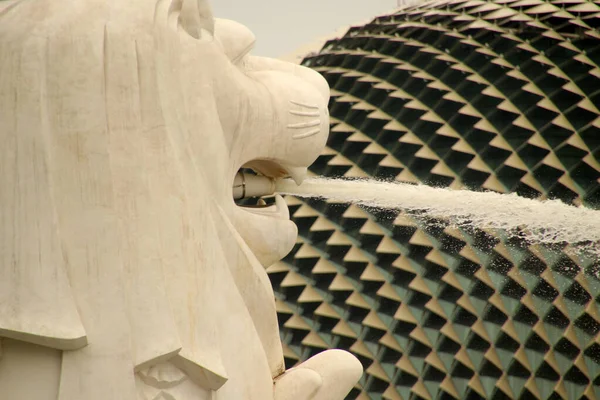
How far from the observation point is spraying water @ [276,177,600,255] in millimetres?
4664

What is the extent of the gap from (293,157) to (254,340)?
0.65m

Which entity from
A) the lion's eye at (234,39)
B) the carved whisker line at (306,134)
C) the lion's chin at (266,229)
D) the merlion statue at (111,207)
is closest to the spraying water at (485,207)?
the lion's chin at (266,229)

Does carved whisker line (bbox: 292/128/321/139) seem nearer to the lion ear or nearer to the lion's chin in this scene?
the lion's chin

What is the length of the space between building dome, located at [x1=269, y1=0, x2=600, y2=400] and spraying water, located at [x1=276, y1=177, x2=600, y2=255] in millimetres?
394

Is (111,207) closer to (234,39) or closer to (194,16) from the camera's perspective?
(194,16)

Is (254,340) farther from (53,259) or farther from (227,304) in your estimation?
(53,259)

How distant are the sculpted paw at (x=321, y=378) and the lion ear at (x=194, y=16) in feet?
3.96

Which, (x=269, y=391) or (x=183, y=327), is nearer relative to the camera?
(x=183, y=327)

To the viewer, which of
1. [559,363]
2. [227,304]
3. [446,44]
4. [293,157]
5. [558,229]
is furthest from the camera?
[446,44]

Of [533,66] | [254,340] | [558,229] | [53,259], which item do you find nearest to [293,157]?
[254,340]

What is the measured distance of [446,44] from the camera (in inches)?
714

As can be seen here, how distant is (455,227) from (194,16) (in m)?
12.7

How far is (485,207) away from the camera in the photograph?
1080 centimetres

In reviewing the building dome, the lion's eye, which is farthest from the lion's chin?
the building dome
